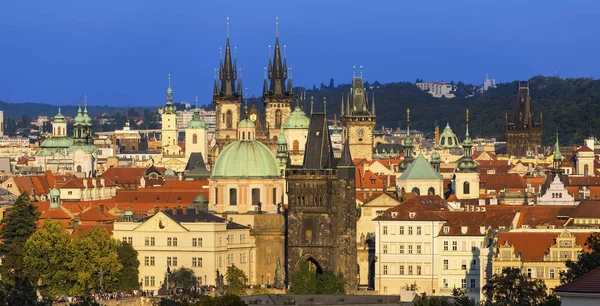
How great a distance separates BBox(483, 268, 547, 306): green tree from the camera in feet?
244

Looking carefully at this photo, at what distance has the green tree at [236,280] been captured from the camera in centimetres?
10053

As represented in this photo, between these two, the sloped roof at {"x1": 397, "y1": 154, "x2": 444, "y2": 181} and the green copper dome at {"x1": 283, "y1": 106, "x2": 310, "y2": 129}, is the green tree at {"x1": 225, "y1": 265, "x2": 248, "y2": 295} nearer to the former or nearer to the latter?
the sloped roof at {"x1": 397, "y1": 154, "x2": 444, "y2": 181}

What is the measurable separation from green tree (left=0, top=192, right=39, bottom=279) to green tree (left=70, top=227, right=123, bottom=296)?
11.0ft

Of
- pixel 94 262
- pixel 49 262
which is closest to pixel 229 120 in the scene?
pixel 49 262

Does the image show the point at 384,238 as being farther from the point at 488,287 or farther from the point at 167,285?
the point at 488,287

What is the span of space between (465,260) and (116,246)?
17917mm

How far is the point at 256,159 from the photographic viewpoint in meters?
122

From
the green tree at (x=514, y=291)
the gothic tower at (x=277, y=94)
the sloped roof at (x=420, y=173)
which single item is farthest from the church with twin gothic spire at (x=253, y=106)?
the green tree at (x=514, y=291)

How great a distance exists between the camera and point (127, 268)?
105375 millimetres

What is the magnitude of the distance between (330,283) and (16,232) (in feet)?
66.8

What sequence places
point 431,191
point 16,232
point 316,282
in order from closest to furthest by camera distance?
point 316,282 → point 16,232 → point 431,191

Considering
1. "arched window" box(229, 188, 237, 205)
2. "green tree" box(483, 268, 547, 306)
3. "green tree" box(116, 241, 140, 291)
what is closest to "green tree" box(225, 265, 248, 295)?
"green tree" box(116, 241, 140, 291)

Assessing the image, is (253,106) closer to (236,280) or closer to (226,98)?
(226,98)

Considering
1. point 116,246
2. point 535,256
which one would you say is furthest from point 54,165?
point 535,256
